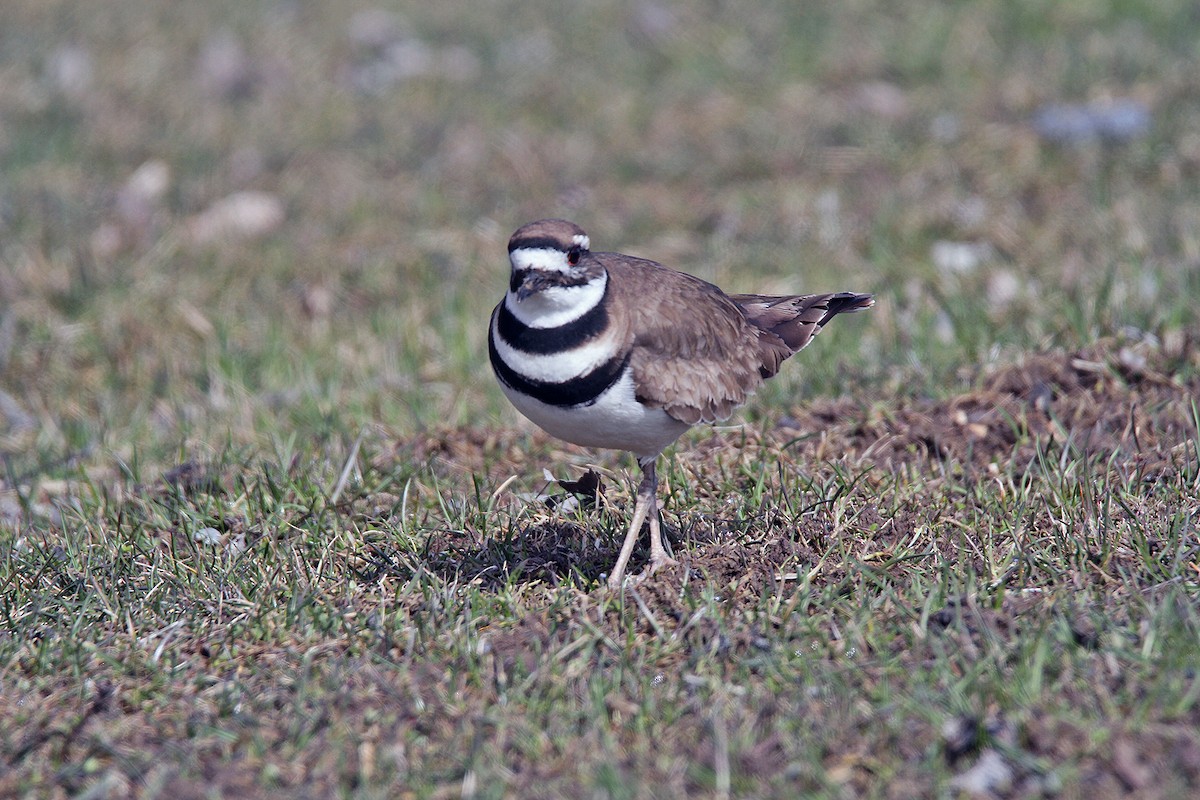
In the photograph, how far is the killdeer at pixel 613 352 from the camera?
3789 millimetres

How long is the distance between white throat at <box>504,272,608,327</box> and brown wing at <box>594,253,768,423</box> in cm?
17

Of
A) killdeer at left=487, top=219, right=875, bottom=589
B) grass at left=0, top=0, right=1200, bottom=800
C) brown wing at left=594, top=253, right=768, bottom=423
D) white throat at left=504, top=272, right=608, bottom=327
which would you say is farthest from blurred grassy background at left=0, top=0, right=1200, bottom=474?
white throat at left=504, top=272, right=608, bottom=327

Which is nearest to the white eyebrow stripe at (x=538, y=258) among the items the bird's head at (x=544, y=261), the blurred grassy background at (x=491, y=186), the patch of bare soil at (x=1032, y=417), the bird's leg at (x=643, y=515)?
the bird's head at (x=544, y=261)

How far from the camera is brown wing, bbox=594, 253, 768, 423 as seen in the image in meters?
3.96

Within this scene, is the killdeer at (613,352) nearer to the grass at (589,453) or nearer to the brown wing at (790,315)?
the brown wing at (790,315)

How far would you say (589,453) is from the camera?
528 cm

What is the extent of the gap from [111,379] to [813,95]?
5.12 metres

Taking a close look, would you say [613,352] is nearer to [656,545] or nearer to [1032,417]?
[656,545]

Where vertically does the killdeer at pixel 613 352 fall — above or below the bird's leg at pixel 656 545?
above

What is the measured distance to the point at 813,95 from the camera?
30.7 ft

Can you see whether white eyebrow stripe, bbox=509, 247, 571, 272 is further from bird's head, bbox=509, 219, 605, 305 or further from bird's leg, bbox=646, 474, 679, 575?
bird's leg, bbox=646, 474, 679, 575

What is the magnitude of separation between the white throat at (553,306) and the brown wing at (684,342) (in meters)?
0.17

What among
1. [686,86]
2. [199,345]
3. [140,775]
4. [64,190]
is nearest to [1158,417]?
[140,775]

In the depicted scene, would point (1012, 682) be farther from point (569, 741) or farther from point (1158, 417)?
point (1158, 417)
